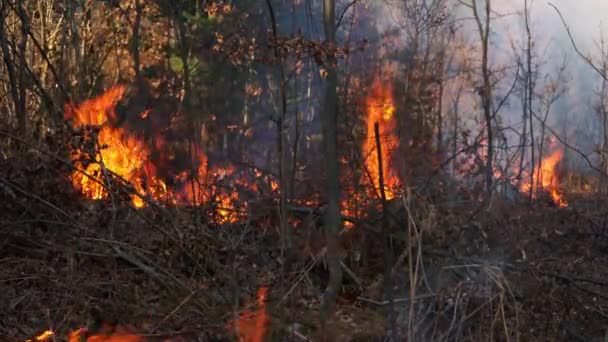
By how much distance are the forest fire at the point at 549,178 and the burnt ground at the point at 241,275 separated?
11340 mm

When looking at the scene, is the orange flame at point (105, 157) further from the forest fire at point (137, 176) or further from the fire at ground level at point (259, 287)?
the fire at ground level at point (259, 287)

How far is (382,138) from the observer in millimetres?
9688

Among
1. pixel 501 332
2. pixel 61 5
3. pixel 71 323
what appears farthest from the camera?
pixel 61 5

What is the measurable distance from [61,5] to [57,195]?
26.2 ft

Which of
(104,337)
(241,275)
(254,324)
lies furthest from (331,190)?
(104,337)

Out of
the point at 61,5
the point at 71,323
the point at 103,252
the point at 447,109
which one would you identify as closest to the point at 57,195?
the point at 103,252

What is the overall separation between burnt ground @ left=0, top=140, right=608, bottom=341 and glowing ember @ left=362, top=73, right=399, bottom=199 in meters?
0.67

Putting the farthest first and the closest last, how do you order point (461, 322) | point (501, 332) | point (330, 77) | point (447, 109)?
point (447, 109) → point (330, 77) → point (501, 332) → point (461, 322)

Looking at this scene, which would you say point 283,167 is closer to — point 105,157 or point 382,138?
point 382,138

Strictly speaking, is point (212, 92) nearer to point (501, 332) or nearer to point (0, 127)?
point (0, 127)

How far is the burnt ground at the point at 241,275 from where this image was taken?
5.32m

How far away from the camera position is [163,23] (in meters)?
22.0

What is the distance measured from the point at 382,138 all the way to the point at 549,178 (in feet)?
59.7

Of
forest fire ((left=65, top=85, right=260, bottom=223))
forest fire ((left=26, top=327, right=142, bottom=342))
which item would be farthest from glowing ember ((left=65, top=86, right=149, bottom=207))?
forest fire ((left=26, top=327, right=142, bottom=342))
